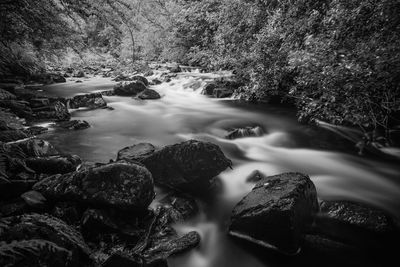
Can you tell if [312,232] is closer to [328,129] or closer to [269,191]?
[269,191]

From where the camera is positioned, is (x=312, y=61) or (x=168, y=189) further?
(x=312, y=61)

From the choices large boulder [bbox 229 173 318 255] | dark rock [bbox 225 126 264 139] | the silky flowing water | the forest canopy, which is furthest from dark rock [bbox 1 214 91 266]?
dark rock [bbox 225 126 264 139]

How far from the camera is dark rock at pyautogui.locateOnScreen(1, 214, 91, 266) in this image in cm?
265

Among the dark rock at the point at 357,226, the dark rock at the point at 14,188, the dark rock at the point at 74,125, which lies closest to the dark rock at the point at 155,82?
the dark rock at the point at 74,125

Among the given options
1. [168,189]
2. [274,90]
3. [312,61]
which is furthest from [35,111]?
[312,61]

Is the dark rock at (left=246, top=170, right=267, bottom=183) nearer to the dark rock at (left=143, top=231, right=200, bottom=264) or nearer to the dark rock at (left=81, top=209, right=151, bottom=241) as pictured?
the dark rock at (left=143, top=231, right=200, bottom=264)

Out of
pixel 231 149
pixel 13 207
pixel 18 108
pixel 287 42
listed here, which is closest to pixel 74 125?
pixel 18 108

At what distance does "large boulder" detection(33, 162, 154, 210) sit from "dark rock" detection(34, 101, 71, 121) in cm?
559

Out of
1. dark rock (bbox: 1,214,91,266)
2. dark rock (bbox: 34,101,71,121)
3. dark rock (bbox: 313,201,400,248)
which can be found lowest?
dark rock (bbox: 34,101,71,121)

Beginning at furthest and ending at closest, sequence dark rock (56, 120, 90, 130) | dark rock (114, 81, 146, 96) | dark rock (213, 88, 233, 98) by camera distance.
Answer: dark rock (114, 81, 146, 96) → dark rock (213, 88, 233, 98) → dark rock (56, 120, 90, 130)

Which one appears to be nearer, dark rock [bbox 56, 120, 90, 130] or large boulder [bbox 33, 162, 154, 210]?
large boulder [bbox 33, 162, 154, 210]

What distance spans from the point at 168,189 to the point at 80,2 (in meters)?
3.03

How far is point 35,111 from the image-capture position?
9.86m

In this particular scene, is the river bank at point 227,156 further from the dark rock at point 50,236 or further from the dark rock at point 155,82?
the dark rock at point 155,82
